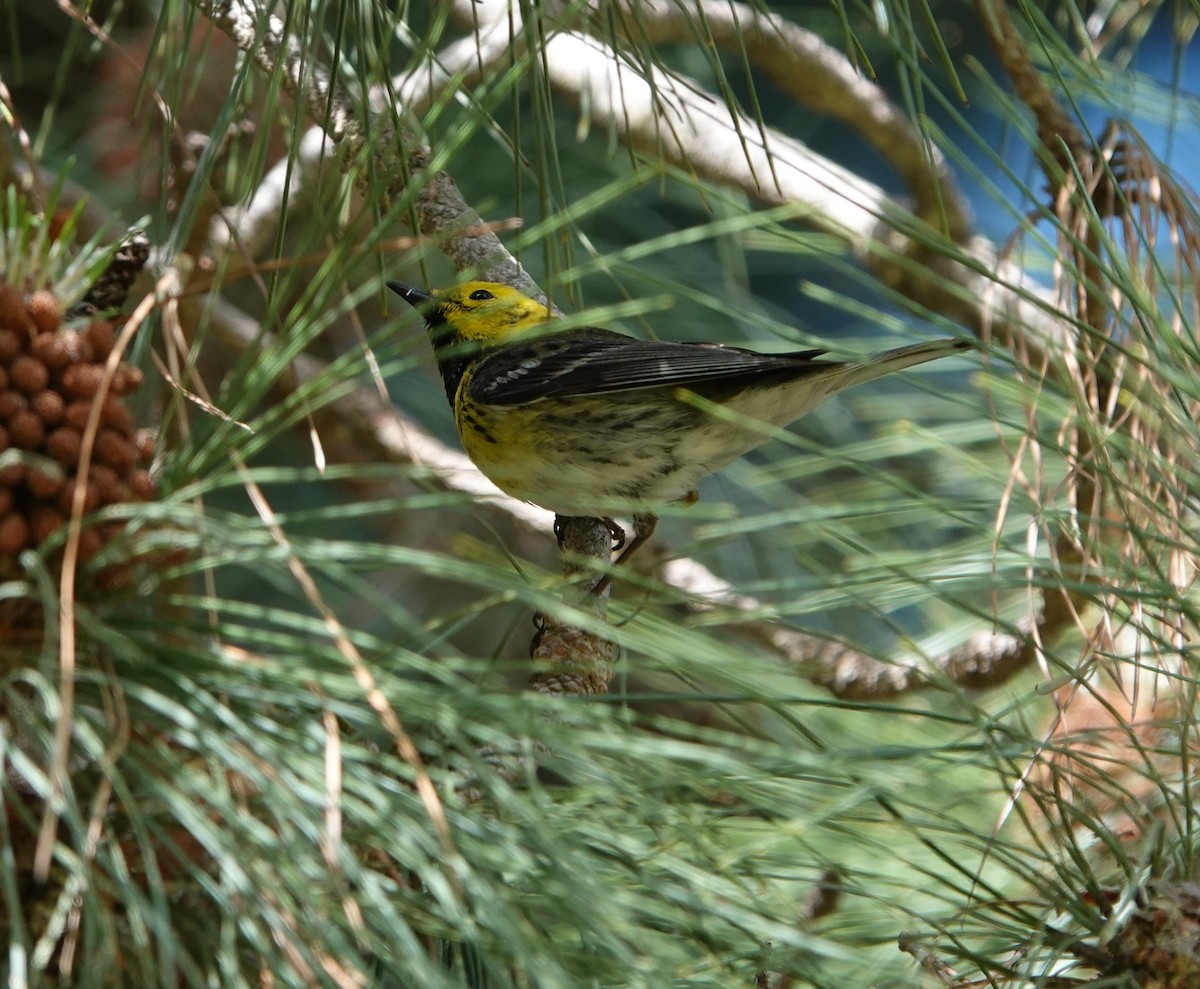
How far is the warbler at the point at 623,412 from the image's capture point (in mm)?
2180

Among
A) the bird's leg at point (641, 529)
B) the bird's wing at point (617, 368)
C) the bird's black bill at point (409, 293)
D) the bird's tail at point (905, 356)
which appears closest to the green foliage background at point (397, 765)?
the bird's tail at point (905, 356)

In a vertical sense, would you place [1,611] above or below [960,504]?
below

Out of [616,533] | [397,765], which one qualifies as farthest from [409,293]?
[397,765]

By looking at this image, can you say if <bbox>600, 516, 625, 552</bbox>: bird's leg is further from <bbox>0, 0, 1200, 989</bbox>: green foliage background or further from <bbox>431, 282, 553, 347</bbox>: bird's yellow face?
<bbox>0, 0, 1200, 989</bbox>: green foliage background

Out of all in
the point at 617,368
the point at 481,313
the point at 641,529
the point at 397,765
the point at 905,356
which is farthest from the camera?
the point at 481,313

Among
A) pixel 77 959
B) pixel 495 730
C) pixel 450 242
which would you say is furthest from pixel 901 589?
pixel 450 242

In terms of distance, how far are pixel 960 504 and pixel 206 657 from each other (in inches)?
29.1

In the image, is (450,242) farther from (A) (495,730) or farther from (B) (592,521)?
(A) (495,730)

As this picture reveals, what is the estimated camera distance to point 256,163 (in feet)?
4.11

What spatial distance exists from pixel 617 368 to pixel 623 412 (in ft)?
0.31

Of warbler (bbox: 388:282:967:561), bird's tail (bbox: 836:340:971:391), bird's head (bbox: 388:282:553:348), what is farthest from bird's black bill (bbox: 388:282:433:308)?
bird's tail (bbox: 836:340:971:391)

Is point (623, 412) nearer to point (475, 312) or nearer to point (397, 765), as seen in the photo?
point (475, 312)

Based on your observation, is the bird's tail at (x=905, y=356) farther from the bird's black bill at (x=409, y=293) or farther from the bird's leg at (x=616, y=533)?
the bird's black bill at (x=409, y=293)

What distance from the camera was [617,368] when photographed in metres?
2.21
